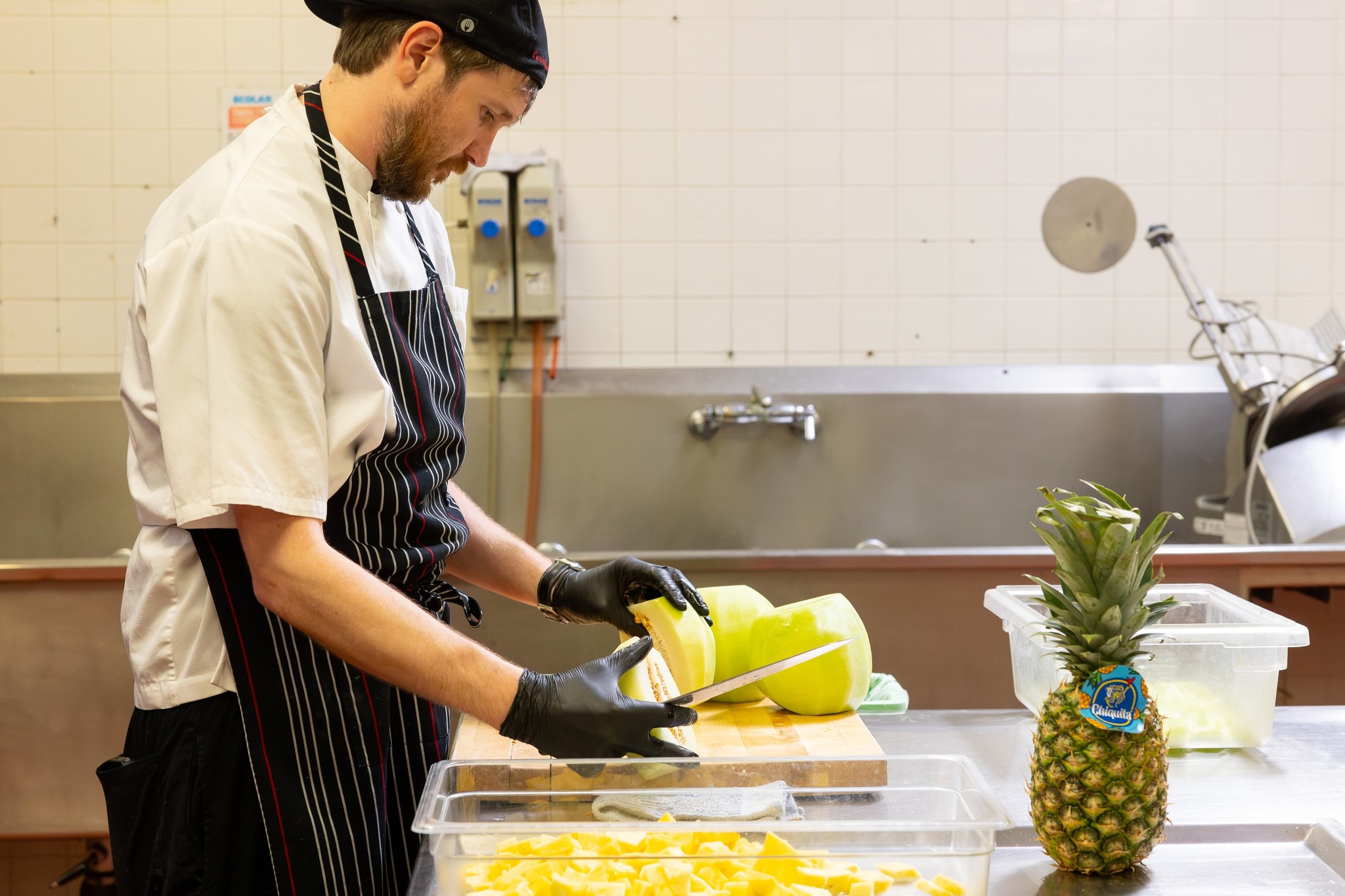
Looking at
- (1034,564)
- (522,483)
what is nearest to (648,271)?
(522,483)

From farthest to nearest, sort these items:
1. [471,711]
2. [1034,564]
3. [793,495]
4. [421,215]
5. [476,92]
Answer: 1. [793,495]
2. [1034,564]
3. [421,215]
4. [476,92]
5. [471,711]

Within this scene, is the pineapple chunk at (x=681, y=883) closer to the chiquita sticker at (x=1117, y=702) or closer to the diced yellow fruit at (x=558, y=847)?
the diced yellow fruit at (x=558, y=847)

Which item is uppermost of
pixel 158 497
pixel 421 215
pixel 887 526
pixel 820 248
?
pixel 820 248

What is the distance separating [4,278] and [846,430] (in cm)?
259

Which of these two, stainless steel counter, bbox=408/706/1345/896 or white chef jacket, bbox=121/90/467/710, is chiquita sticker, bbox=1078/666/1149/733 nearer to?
stainless steel counter, bbox=408/706/1345/896

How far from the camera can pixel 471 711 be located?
116 centimetres

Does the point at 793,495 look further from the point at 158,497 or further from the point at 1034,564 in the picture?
the point at 158,497

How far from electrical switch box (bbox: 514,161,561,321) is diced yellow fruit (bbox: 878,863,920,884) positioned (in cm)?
252

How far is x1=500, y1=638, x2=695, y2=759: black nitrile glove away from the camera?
1.13 meters

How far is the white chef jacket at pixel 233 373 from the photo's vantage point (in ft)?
3.65

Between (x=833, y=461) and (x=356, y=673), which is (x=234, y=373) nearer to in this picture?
(x=356, y=673)

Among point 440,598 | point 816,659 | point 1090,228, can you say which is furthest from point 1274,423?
point 440,598

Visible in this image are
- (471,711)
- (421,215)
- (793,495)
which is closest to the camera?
(471,711)

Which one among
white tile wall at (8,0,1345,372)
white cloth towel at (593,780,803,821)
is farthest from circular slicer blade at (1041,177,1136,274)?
white cloth towel at (593,780,803,821)
